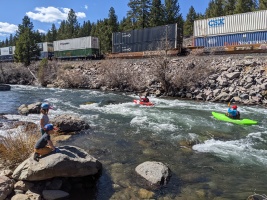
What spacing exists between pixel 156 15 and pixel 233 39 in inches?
1035

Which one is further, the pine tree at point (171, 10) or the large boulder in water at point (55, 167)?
the pine tree at point (171, 10)

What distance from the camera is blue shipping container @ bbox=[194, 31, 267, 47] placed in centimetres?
3007

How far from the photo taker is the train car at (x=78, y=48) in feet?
171

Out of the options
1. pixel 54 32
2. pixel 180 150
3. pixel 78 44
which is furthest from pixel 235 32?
pixel 54 32

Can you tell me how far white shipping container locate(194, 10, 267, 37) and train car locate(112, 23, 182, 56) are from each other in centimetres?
310

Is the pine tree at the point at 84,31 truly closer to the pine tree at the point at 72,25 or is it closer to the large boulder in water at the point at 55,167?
the pine tree at the point at 72,25

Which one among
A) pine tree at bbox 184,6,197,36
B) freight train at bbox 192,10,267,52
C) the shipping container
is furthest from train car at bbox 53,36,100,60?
pine tree at bbox 184,6,197,36

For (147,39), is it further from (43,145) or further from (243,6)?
(43,145)

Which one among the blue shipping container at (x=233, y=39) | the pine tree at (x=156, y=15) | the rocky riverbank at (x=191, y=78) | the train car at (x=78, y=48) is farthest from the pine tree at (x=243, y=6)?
the rocky riverbank at (x=191, y=78)

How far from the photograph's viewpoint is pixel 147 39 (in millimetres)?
38812

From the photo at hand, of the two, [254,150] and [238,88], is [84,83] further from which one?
[254,150]

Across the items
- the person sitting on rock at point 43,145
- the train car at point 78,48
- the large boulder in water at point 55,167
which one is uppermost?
the train car at point 78,48

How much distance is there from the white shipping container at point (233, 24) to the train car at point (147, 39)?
310 centimetres

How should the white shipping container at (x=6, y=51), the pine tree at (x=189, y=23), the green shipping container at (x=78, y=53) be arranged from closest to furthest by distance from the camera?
1. the green shipping container at (x=78, y=53)
2. the white shipping container at (x=6, y=51)
3. the pine tree at (x=189, y=23)
